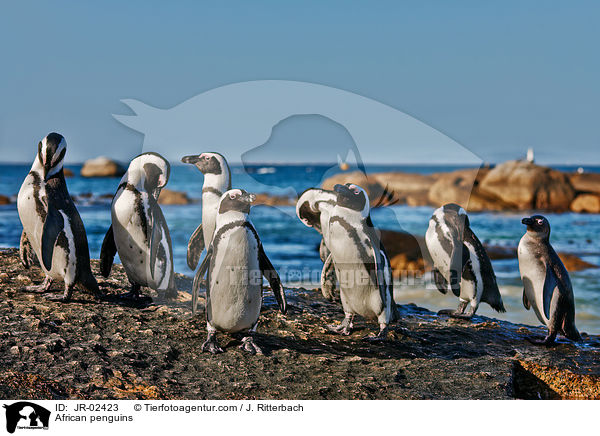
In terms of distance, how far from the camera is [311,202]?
12.3ft

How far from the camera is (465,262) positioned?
424cm

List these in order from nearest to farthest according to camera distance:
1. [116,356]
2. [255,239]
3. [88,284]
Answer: [116,356]
[255,239]
[88,284]

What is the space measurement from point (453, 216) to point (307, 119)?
1.30m

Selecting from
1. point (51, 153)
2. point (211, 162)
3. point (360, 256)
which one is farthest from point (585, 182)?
point (51, 153)

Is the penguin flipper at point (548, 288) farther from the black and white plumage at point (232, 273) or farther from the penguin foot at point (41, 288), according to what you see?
the penguin foot at point (41, 288)

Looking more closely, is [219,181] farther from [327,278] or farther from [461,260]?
[461,260]

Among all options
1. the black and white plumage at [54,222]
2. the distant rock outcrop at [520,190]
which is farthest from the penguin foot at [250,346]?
the distant rock outcrop at [520,190]

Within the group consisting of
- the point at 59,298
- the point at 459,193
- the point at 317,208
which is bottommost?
the point at 59,298

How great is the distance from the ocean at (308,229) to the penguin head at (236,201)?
819 millimetres

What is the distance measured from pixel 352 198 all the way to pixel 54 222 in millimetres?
1842

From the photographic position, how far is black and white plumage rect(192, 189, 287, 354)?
122 inches
